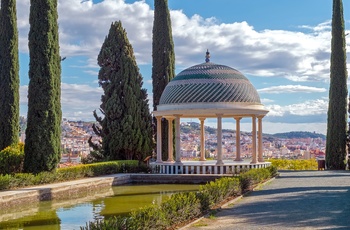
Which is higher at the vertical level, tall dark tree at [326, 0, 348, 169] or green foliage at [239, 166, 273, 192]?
tall dark tree at [326, 0, 348, 169]

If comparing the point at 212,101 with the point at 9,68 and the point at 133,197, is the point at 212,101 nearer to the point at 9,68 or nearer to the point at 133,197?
the point at 133,197

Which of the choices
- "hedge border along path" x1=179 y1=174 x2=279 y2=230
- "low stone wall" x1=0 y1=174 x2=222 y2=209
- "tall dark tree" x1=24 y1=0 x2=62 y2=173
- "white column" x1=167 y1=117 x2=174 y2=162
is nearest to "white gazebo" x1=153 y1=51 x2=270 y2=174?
"low stone wall" x1=0 y1=174 x2=222 y2=209

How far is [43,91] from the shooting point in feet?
69.6

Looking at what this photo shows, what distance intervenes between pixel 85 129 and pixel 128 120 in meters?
45.9

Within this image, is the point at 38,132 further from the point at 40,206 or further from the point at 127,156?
the point at 127,156

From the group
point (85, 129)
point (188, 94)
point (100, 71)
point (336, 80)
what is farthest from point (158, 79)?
point (85, 129)

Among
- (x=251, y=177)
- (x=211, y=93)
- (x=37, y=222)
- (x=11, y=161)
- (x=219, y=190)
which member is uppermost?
(x=211, y=93)

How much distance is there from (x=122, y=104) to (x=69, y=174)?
8.29 metres

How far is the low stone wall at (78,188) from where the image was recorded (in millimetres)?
16453

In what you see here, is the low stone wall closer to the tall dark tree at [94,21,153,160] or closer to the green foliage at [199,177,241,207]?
the tall dark tree at [94,21,153,160]

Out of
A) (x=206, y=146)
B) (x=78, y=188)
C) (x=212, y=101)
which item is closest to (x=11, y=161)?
(x=78, y=188)

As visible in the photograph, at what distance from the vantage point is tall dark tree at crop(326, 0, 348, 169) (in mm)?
29953

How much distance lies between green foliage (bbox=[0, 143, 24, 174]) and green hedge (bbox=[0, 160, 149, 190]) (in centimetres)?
158

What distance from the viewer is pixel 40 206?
16500mm
